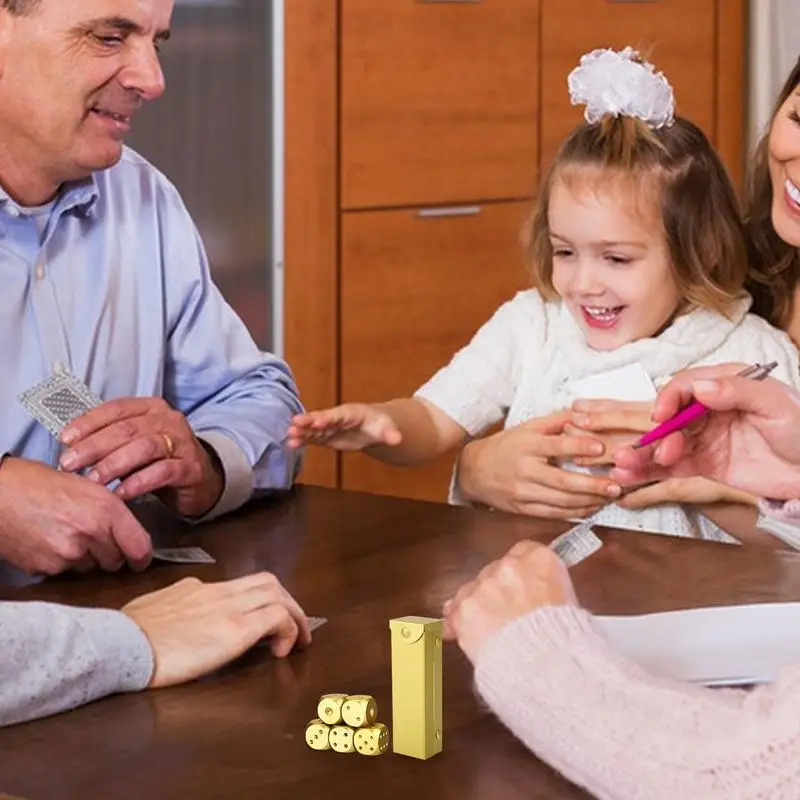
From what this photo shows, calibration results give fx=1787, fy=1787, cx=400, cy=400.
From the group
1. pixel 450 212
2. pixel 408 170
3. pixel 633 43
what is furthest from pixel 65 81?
pixel 633 43

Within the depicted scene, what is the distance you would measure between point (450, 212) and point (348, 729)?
2.94m

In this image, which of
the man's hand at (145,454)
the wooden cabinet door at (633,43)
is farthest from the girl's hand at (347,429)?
the wooden cabinet door at (633,43)

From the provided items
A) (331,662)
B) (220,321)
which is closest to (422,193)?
(220,321)

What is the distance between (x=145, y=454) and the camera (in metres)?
1.97

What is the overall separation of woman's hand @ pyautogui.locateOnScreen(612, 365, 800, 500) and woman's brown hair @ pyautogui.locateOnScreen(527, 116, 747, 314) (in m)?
0.59

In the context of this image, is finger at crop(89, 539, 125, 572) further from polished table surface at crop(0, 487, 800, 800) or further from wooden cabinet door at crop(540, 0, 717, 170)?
wooden cabinet door at crop(540, 0, 717, 170)

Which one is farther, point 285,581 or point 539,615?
point 285,581

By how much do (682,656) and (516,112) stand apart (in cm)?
293

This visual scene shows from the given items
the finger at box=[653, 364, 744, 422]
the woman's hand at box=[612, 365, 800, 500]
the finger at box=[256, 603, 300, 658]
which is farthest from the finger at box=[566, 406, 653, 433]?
the finger at box=[256, 603, 300, 658]

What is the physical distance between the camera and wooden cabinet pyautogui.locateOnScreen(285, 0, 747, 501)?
3.88 meters

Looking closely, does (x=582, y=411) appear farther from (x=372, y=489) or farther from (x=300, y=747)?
(x=372, y=489)

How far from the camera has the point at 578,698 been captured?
4.10 ft

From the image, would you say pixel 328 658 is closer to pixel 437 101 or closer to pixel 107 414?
pixel 107 414

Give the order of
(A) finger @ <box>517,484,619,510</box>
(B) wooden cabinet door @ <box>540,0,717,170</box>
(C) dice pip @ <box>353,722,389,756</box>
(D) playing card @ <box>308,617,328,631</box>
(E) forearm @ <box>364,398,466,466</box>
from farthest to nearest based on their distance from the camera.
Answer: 1. (B) wooden cabinet door @ <box>540,0,717,170</box>
2. (E) forearm @ <box>364,398,466,466</box>
3. (A) finger @ <box>517,484,619,510</box>
4. (D) playing card @ <box>308,617,328,631</box>
5. (C) dice pip @ <box>353,722,389,756</box>
